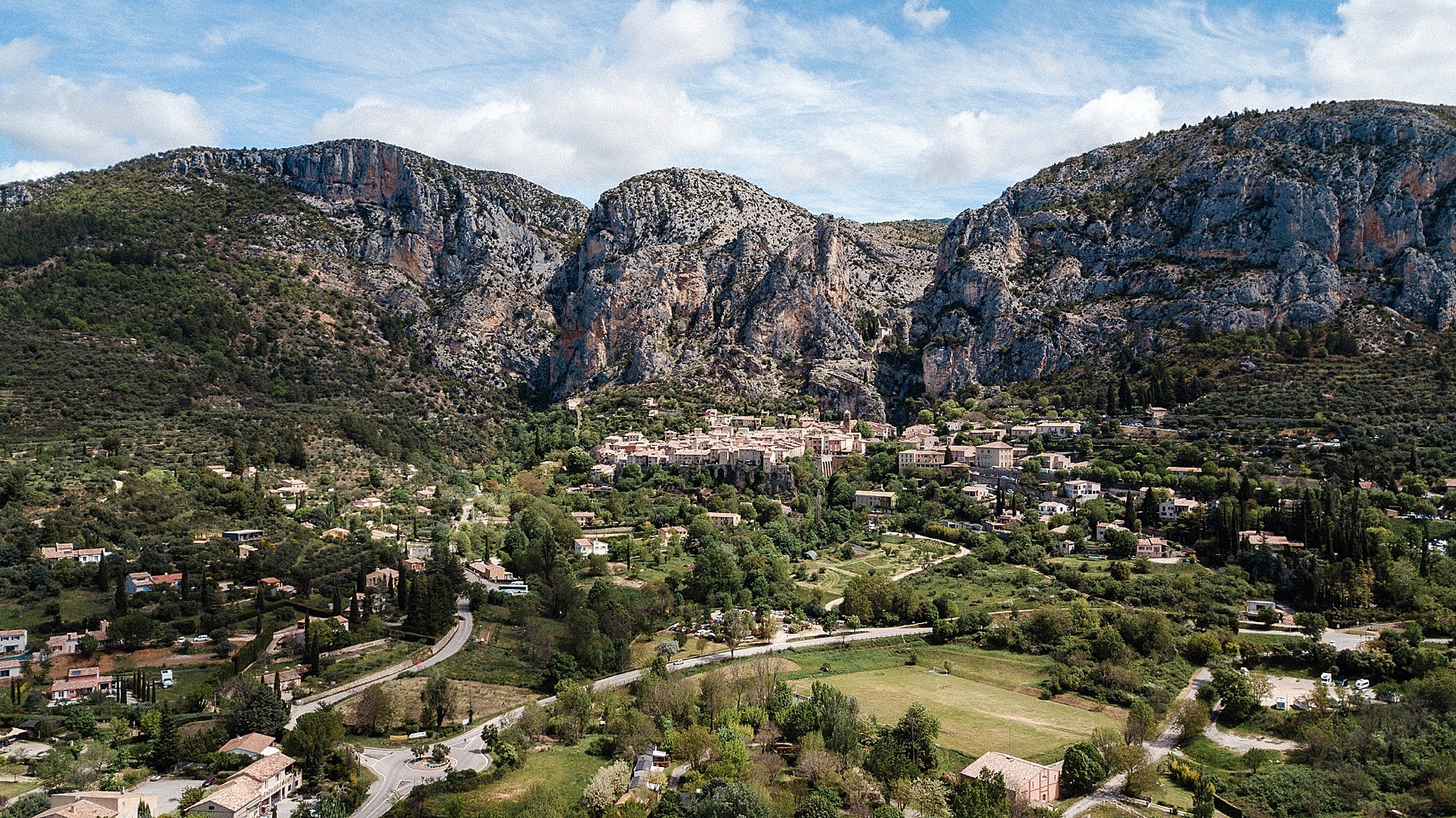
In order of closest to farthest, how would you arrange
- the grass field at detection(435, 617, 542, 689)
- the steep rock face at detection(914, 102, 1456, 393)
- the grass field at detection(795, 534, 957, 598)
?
the grass field at detection(435, 617, 542, 689), the grass field at detection(795, 534, 957, 598), the steep rock face at detection(914, 102, 1456, 393)

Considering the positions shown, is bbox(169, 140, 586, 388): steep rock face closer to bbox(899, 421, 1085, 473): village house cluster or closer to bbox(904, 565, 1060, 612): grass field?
bbox(899, 421, 1085, 473): village house cluster

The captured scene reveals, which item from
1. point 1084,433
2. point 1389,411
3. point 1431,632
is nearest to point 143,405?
point 1084,433

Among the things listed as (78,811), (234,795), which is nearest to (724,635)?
(234,795)

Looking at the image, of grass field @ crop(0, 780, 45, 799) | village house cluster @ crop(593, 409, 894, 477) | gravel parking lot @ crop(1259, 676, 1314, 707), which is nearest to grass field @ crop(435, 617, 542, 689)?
grass field @ crop(0, 780, 45, 799)

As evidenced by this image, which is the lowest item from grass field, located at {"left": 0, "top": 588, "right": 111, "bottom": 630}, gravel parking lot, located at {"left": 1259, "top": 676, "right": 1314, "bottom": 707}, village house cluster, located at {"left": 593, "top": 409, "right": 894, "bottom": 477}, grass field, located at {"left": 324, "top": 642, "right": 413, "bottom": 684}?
grass field, located at {"left": 324, "top": 642, "right": 413, "bottom": 684}

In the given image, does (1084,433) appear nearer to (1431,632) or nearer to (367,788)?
(1431,632)

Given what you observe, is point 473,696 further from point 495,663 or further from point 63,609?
point 63,609
